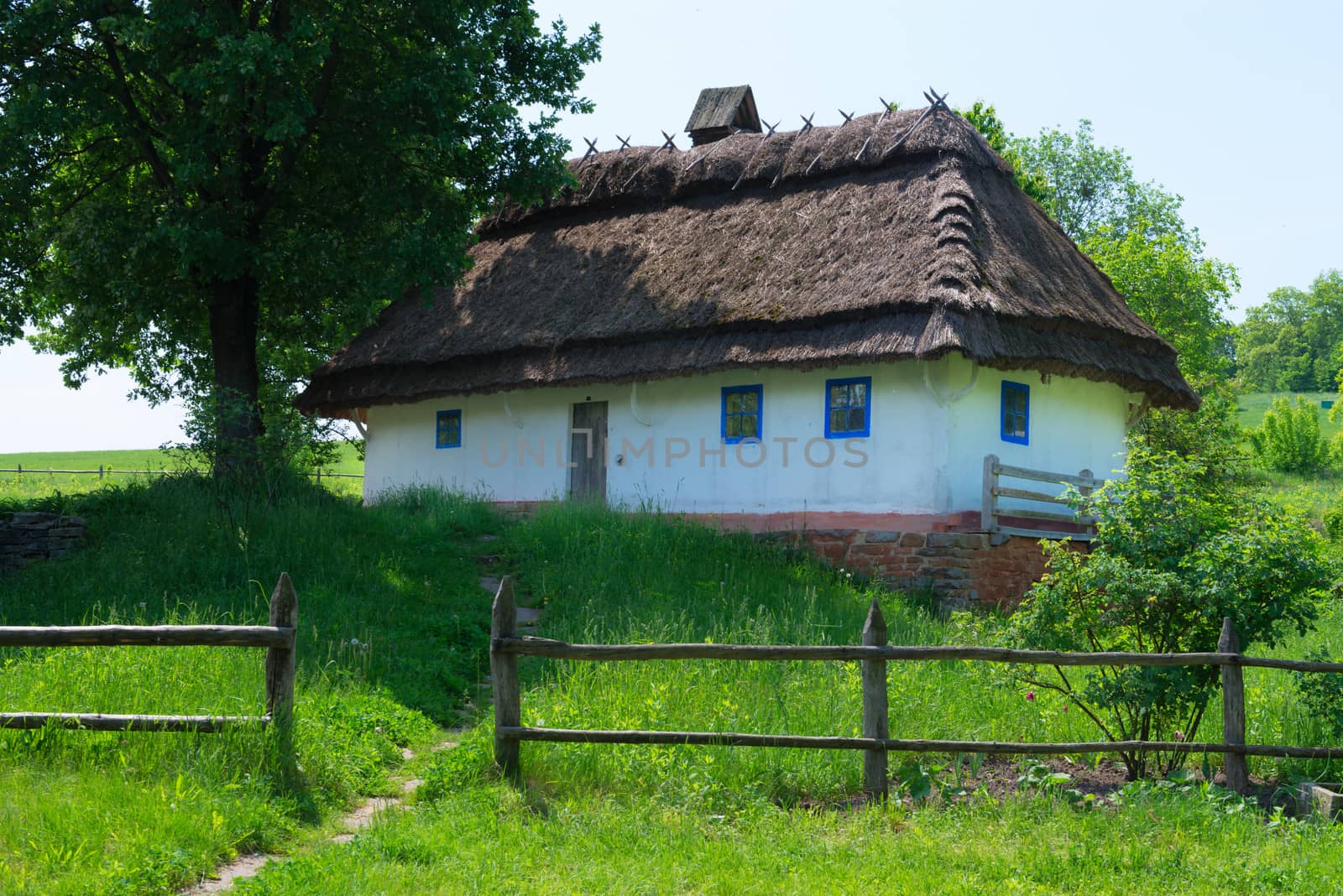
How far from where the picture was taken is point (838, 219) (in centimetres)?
1592

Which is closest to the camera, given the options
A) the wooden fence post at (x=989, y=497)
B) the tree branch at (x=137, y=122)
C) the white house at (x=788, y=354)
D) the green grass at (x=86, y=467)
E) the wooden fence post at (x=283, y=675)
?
the wooden fence post at (x=283, y=675)

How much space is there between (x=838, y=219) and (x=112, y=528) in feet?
32.2

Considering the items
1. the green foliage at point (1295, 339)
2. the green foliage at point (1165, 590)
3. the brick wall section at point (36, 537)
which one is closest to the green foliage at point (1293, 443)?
the green foliage at point (1295, 339)

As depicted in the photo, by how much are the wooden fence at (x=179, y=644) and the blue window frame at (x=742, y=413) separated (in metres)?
9.27

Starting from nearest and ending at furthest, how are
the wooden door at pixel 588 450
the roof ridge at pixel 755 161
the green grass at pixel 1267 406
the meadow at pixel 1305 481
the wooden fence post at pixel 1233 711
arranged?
the wooden fence post at pixel 1233 711 < the meadow at pixel 1305 481 < the roof ridge at pixel 755 161 < the wooden door at pixel 588 450 < the green grass at pixel 1267 406

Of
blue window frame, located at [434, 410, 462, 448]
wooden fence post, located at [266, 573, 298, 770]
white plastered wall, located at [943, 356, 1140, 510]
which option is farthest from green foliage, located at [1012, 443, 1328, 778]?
blue window frame, located at [434, 410, 462, 448]

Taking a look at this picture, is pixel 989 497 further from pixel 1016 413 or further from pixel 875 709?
pixel 875 709

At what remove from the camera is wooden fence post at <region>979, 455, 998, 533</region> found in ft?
44.4

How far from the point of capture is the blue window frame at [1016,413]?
14789 millimetres

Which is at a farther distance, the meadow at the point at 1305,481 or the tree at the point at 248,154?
the tree at the point at 248,154

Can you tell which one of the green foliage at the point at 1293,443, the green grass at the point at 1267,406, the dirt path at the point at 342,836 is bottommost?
the dirt path at the point at 342,836

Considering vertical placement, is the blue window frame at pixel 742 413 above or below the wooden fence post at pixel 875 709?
above

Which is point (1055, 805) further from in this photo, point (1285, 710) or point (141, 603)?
point (141, 603)

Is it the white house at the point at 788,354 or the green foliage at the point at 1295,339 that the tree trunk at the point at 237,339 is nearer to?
the white house at the point at 788,354
